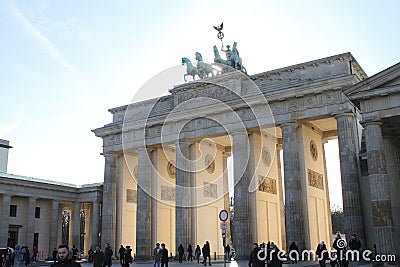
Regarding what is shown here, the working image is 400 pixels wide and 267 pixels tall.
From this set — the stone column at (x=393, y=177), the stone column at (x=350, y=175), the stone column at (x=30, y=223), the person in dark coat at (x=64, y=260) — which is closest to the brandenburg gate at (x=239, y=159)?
the stone column at (x=350, y=175)

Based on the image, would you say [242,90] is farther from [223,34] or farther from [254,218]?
[254,218]

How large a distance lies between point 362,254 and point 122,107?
26.7 meters

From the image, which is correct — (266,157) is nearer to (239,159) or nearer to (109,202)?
(239,159)

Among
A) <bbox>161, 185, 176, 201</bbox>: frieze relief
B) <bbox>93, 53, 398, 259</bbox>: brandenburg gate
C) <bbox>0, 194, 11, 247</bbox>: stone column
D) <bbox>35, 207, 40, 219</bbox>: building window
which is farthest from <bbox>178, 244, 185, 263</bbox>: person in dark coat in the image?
<bbox>35, 207, 40, 219</bbox>: building window

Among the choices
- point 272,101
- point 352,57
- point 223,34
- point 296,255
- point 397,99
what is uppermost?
point 223,34

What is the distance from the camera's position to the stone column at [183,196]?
37.4 metres

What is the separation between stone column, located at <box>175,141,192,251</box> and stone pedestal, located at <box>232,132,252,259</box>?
15.3 ft

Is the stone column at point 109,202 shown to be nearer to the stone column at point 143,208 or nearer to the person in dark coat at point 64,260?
the stone column at point 143,208

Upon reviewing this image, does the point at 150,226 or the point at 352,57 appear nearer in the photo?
the point at 352,57

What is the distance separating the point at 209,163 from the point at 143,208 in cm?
726

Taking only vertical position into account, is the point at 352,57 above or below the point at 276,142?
above

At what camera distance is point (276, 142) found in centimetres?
3962

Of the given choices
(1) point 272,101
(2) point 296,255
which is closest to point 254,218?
(2) point 296,255

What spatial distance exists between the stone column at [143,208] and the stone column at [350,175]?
1744 centimetres
